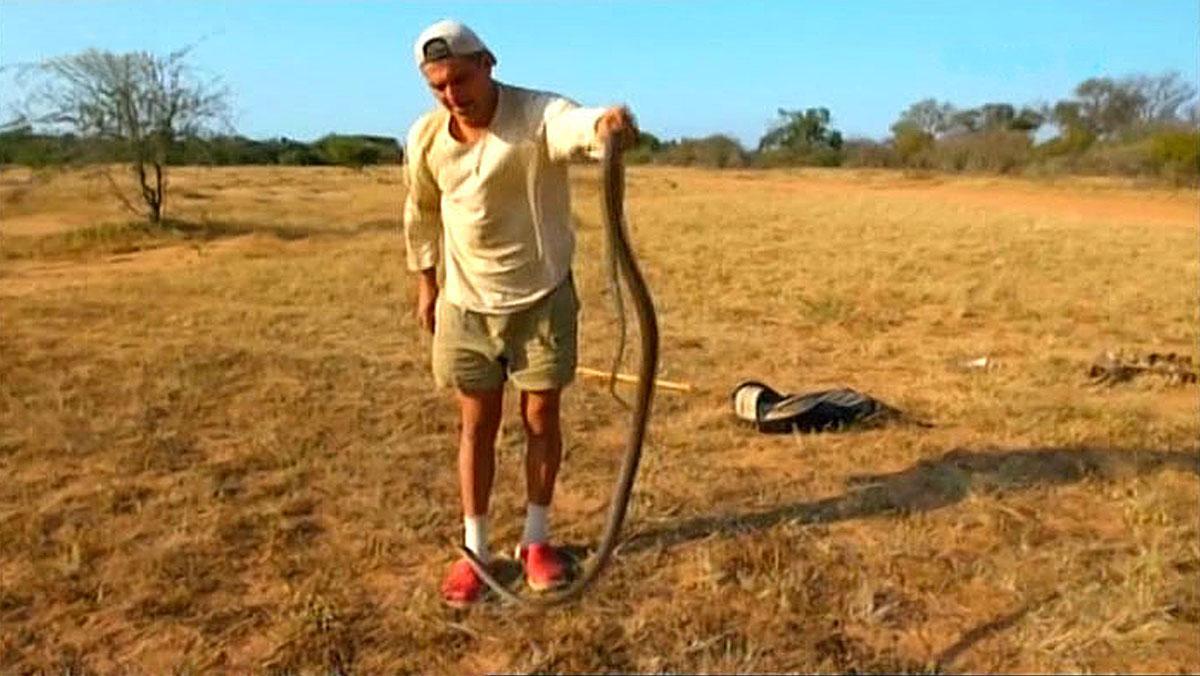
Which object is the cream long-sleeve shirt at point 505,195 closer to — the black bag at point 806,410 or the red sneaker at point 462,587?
the red sneaker at point 462,587

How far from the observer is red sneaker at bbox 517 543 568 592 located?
2658 millimetres

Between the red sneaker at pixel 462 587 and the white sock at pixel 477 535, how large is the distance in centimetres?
6

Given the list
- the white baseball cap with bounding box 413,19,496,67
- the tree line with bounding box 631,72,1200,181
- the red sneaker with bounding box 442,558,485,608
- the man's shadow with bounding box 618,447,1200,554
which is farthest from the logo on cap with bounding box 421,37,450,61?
the tree line with bounding box 631,72,1200,181

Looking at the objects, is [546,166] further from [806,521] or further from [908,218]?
[908,218]

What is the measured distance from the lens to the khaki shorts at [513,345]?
99.7 inches

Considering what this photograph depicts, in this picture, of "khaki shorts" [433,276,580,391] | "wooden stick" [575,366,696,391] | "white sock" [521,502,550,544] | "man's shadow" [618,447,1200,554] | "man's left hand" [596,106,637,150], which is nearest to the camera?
"man's left hand" [596,106,637,150]

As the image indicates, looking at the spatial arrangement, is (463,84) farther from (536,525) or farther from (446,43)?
(536,525)

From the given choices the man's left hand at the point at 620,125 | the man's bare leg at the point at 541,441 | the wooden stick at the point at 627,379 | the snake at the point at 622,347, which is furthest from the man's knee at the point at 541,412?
the wooden stick at the point at 627,379

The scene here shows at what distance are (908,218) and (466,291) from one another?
15.0 metres

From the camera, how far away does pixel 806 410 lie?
4066 mm

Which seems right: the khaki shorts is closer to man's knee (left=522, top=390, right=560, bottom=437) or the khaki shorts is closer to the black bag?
man's knee (left=522, top=390, right=560, bottom=437)

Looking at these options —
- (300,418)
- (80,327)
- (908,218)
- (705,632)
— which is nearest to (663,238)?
(908,218)

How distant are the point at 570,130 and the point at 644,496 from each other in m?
→ 1.40

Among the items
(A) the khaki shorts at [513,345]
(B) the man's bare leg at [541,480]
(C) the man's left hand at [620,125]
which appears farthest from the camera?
(B) the man's bare leg at [541,480]
